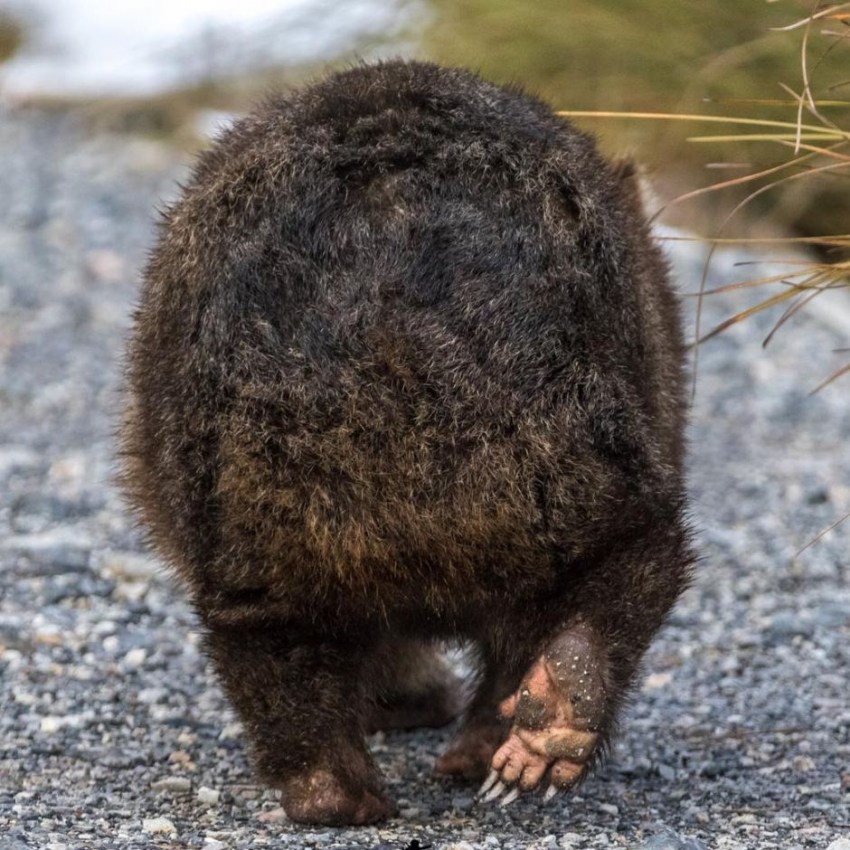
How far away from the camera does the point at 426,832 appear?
3.49 m

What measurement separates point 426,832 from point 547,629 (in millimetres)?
603

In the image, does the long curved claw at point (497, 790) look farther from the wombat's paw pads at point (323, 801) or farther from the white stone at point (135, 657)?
the white stone at point (135, 657)

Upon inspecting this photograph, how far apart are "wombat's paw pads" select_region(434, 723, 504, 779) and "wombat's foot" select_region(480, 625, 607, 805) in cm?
80

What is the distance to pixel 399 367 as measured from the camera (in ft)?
10.2

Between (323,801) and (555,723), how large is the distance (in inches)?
24.5

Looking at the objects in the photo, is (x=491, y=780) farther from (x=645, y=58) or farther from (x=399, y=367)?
(x=645, y=58)

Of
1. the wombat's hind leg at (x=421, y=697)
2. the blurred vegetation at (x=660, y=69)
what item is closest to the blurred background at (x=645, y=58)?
Result: the blurred vegetation at (x=660, y=69)

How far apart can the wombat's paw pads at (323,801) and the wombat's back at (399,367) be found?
454mm

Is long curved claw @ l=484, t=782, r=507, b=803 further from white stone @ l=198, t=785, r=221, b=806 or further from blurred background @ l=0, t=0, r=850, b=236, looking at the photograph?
blurred background @ l=0, t=0, r=850, b=236

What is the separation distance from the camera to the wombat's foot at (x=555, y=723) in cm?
317

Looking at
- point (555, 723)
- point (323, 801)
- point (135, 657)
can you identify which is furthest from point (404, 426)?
point (135, 657)

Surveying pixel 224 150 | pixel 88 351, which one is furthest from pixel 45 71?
pixel 224 150

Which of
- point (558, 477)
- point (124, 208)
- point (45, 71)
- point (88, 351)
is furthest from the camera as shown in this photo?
point (45, 71)

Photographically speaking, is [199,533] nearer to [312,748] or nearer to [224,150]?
[312,748]
